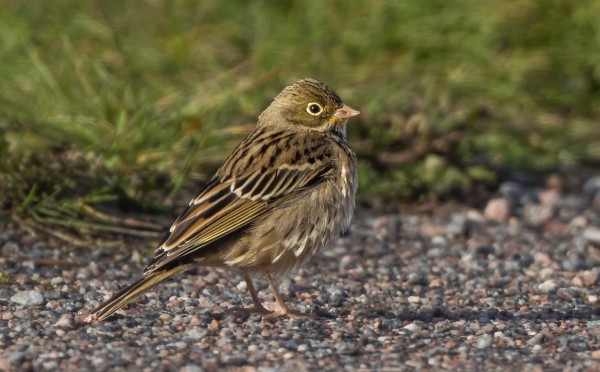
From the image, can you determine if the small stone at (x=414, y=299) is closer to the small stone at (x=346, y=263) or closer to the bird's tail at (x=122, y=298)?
the small stone at (x=346, y=263)

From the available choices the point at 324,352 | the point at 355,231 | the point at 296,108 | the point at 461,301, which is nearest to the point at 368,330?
the point at 324,352

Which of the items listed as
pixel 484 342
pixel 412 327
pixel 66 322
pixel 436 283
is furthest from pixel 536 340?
pixel 66 322

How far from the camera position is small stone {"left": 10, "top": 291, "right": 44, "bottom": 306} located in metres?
7.15

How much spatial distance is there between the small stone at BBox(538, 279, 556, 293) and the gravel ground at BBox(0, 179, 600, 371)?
17mm

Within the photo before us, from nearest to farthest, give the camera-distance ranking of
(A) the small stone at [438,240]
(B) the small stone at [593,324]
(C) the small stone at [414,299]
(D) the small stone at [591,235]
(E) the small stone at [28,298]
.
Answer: (B) the small stone at [593,324] → (E) the small stone at [28,298] → (C) the small stone at [414,299] → (A) the small stone at [438,240] → (D) the small stone at [591,235]

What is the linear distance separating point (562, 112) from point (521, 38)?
35.1 inches

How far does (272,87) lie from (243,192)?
148 inches

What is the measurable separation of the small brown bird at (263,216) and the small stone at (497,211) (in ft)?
9.06

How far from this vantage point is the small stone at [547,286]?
795cm

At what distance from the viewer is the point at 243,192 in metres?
7.07

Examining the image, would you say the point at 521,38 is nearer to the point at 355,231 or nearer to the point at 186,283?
the point at 355,231

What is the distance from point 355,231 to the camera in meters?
9.49

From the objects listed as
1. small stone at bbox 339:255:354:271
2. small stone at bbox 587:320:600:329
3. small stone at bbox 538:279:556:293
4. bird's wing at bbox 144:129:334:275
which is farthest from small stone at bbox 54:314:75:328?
small stone at bbox 538:279:556:293

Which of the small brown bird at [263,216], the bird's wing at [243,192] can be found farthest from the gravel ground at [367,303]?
the bird's wing at [243,192]
